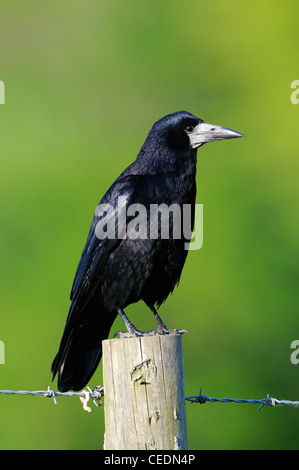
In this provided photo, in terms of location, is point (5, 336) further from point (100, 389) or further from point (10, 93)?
point (100, 389)

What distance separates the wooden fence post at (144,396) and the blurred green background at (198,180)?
20.4 ft

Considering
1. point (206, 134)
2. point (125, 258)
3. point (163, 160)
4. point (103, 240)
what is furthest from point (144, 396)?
point (206, 134)

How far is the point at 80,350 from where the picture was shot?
557 centimetres

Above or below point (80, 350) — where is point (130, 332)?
above

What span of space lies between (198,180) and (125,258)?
7057 mm

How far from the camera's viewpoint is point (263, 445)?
11.0 meters

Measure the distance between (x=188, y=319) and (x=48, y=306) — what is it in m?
2.01

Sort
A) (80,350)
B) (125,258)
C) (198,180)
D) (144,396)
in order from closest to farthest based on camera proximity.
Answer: (144,396) < (125,258) < (80,350) < (198,180)

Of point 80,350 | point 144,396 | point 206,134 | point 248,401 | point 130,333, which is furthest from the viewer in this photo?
point 206,134

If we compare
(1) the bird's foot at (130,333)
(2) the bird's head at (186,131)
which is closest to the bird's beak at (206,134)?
(2) the bird's head at (186,131)

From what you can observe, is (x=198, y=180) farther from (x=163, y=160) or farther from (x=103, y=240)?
(x=103, y=240)

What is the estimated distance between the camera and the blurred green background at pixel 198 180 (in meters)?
10.7

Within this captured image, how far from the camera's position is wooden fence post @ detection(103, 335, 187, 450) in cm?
360

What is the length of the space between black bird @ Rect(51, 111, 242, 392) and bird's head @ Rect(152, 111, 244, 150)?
16mm
